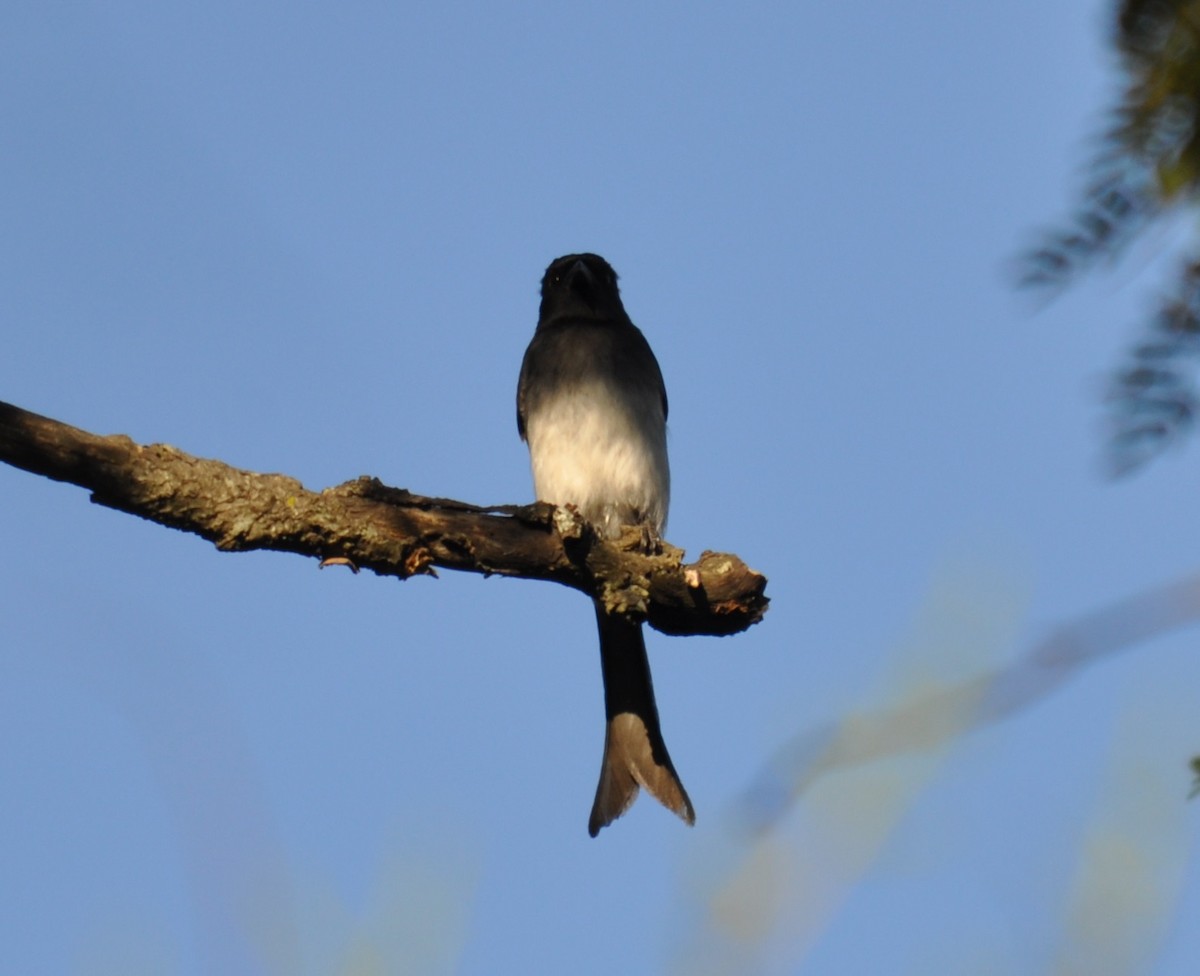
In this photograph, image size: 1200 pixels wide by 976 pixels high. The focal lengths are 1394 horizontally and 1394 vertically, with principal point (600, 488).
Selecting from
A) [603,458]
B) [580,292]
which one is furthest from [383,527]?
[580,292]

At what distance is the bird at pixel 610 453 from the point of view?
6121 mm

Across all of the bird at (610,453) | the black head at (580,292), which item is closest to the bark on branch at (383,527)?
the bird at (610,453)

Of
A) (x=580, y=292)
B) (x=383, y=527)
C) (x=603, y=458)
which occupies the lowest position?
(x=383, y=527)

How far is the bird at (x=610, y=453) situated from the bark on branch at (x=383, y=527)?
741 millimetres

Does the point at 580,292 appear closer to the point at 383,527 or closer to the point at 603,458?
the point at 603,458

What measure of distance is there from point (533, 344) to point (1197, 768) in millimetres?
6165

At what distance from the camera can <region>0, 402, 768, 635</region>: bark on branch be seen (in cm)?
419

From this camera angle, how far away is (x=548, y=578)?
16.9ft

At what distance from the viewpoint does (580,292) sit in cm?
811

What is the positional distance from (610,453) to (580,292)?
1.54m

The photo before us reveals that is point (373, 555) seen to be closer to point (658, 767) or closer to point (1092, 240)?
point (658, 767)

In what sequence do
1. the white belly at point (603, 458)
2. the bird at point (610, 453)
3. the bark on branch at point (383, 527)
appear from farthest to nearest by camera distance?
the white belly at point (603, 458) → the bird at point (610, 453) → the bark on branch at point (383, 527)

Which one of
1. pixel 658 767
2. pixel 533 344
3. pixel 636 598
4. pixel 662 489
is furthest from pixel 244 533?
pixel 533 344

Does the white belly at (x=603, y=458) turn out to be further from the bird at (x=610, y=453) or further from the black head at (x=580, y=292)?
the black head at (x=580, y=292)
